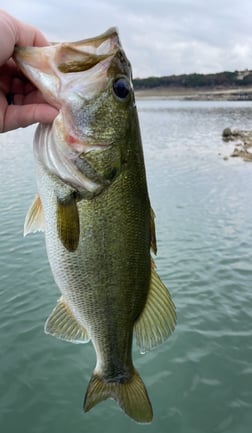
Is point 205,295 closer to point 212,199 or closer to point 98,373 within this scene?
point 98,373

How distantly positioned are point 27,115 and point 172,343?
17.3 ft

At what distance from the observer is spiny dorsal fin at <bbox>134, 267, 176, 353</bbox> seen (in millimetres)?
2771

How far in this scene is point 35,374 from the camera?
6336 millimetres

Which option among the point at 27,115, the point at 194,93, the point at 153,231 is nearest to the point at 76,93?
the point at 27,115

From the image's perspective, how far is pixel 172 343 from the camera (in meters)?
6.95

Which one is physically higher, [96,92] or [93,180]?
[96,92]

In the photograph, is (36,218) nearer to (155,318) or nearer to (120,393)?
(155,318)

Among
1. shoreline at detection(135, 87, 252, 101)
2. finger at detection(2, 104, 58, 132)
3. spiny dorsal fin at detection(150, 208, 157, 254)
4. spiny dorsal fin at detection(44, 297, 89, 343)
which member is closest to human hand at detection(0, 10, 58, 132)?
finger at detection(2, 104, 58, 132)

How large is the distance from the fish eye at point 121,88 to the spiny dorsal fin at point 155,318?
1054mm

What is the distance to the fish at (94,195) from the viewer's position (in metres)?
2.23

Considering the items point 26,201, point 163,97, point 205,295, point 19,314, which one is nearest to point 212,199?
point 26,201

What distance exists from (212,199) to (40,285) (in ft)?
27.1

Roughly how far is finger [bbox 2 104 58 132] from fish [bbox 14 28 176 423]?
59mm

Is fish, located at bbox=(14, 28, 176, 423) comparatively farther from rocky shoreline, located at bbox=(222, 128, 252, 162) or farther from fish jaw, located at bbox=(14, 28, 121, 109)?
rocky shoreline, located at bbox=(222, 128, 252, 162)
